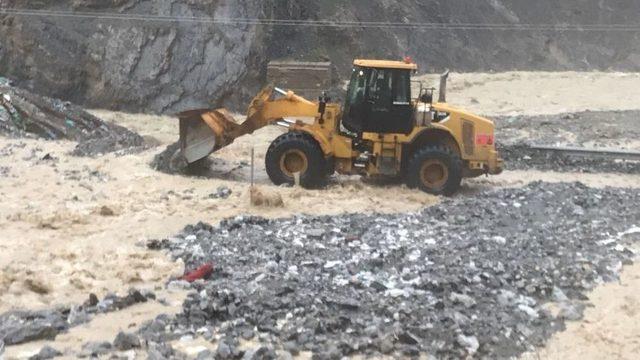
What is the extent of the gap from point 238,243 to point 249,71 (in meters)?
14.1

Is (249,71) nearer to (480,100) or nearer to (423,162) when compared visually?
(480,100)

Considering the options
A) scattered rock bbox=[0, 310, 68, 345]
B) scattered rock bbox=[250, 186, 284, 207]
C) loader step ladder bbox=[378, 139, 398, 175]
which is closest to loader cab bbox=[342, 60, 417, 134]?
loader step ladder bbox=[378, 139, 398, 175]

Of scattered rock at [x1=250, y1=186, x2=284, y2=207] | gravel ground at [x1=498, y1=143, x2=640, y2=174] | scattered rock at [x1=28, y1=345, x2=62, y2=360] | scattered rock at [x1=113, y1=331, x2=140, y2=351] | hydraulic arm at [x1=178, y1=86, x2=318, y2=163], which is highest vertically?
hydraulic arm at [x1=178, y1=86, x2=318, y2=163]

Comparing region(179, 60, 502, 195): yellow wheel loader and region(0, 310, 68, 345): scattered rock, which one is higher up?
region(179, 60, 502, 195): yellow wheel loader

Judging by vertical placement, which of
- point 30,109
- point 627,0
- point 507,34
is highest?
point 627,0

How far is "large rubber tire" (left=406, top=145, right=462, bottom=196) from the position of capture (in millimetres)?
11836

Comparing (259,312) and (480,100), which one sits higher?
(480,100)

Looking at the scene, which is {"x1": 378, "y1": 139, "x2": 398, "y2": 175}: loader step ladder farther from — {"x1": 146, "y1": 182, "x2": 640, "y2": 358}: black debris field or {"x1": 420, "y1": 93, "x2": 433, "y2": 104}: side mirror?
{"x1": 146, "y1": 182, "x2": 640, "y2": 358}: black debris field

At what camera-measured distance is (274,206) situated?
1037cm

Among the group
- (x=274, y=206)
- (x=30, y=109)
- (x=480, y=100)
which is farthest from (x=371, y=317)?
(x=480, y=100)

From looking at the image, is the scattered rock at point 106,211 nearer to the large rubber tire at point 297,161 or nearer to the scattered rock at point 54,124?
the large rubber tire at point 297,161

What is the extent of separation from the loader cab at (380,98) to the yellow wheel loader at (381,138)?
0.05 ft

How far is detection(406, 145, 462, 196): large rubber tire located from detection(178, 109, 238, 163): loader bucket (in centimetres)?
304

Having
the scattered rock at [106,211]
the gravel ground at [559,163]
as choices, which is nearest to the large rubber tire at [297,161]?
the scattered rock at [106,211]
